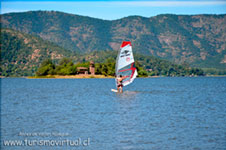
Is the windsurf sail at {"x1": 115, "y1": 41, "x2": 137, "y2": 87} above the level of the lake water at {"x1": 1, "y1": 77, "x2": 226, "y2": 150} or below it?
above

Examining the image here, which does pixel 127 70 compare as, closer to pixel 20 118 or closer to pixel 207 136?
pixel 20 118

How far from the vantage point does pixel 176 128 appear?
3600 cm

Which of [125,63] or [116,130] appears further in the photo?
[125,63]

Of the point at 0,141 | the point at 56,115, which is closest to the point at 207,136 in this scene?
the point at 0,141

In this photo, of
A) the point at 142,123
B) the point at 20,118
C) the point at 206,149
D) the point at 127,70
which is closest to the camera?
the point at 206,149

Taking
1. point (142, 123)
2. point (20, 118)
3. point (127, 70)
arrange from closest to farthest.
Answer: point (142, 123) → point (20, 118) → point (127, 70)

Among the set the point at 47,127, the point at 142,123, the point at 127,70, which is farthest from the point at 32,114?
the point at 127,70

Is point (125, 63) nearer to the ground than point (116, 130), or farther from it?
farther from it

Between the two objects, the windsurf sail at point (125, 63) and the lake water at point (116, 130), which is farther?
the windsurf sail at point (125, 63)

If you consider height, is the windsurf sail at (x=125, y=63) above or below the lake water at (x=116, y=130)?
above

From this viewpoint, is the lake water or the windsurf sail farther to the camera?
the windsurf sail

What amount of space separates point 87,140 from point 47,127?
6835 millimetres

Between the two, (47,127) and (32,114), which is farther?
(32,114)

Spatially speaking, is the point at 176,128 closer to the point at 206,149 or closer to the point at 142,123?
the point at 142,123
